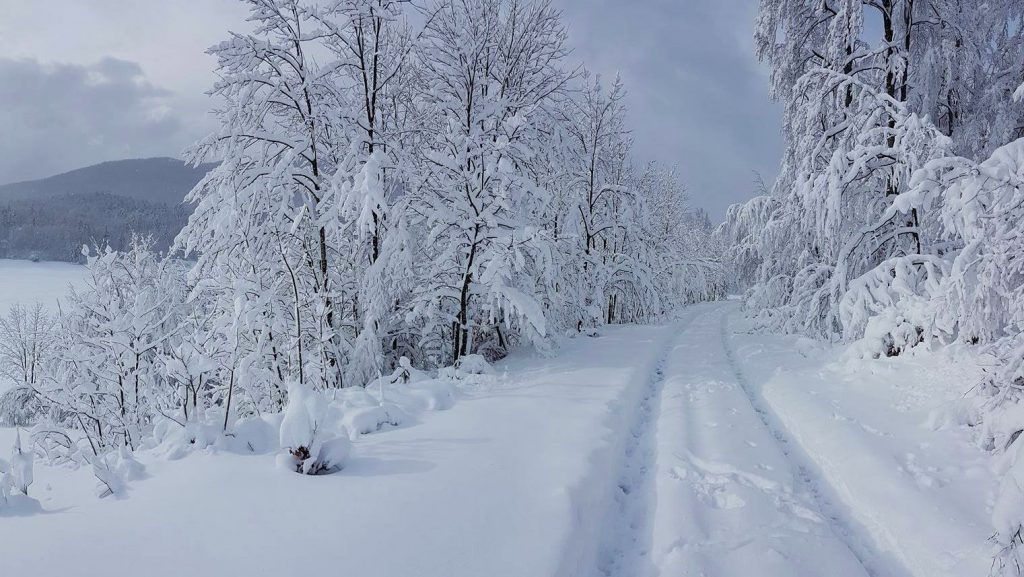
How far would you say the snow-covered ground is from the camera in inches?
109

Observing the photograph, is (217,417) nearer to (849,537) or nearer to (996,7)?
(849,537)

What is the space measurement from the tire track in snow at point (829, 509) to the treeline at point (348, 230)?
4090 millimetres

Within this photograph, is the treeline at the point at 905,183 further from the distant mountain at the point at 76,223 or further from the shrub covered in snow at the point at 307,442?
the distant mountain at the point at 76,223

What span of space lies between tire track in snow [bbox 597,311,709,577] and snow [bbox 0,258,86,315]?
44847mm

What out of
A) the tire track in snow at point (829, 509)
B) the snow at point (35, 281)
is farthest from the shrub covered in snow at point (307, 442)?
the snow at point (35, 281)

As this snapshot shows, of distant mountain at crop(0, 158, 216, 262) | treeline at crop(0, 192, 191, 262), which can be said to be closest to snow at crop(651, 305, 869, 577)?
distant mountain at crop(0, 158, 216, 262)

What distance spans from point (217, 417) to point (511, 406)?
341 centimetres

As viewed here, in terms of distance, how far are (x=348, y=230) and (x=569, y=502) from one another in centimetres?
762

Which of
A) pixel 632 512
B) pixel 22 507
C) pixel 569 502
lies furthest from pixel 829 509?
pixel 22 507

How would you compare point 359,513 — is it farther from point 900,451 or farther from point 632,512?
point 900,451

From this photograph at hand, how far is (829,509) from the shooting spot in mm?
3900

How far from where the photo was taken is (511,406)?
6125mm

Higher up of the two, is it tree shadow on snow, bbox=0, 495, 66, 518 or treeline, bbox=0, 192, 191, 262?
treeline, bbox=0, 192, 191, 262

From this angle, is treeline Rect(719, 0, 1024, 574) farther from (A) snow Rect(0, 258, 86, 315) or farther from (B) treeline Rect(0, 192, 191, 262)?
(B) treeline Rect(0, 192, 191, 262)
